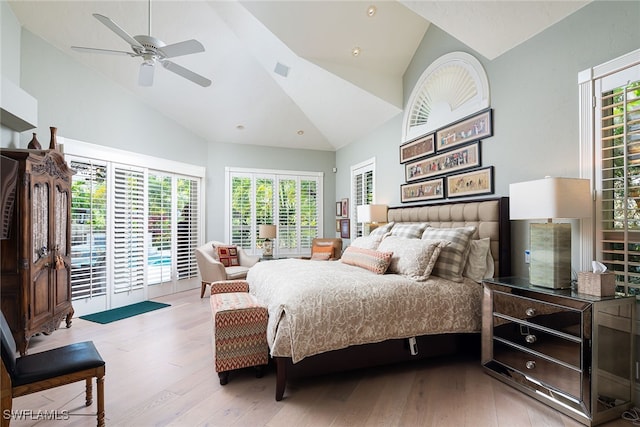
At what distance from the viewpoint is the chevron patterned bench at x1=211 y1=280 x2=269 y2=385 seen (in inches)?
94.8

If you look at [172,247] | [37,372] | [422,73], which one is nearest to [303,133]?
[422,73]

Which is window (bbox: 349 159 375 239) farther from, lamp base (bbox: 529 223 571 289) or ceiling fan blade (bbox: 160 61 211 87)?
A: lamp base (bbox: 529 223 571 289)

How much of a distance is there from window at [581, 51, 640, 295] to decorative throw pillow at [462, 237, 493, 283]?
81 cm

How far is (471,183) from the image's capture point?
140 inches

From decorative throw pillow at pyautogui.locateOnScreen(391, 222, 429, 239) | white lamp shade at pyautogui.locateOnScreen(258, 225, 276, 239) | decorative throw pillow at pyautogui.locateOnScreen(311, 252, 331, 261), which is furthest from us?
white lamp shade at pyautogui.locateOnScreen(258, 225, 276, 239)

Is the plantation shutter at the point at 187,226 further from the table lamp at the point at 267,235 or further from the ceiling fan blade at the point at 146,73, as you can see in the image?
the ceiling fan blade at the point at 146,73

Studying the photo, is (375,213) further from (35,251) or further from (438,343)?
(35,251)

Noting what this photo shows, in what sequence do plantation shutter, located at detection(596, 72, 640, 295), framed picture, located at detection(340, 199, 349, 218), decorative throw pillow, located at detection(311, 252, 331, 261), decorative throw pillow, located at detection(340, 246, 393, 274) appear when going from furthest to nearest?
framed picture, located at detection(340, 199, 349, 218) → decorative throw pillow, located at detection(311, 252, 331, 261) → decorative throw pillow, located at detection(340, 246, 393, 274) → plantation shutter, located at detection(596, 72, 640, 295)

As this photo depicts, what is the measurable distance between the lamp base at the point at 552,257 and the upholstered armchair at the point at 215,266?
4.09 metres

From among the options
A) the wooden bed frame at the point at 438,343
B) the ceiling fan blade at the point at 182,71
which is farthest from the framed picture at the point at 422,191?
the ceiling fan blade at the point at 182,71

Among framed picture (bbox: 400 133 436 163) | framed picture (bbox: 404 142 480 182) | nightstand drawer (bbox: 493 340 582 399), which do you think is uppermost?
framed picture (bbox: 400 133 436 163)

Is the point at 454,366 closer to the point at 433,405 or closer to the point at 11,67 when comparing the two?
the point at 433,405

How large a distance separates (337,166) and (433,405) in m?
5.67

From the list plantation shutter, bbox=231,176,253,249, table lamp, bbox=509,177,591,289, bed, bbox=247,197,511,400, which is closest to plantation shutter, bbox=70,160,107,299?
plantation shutter, bbox=231,176,253,249
